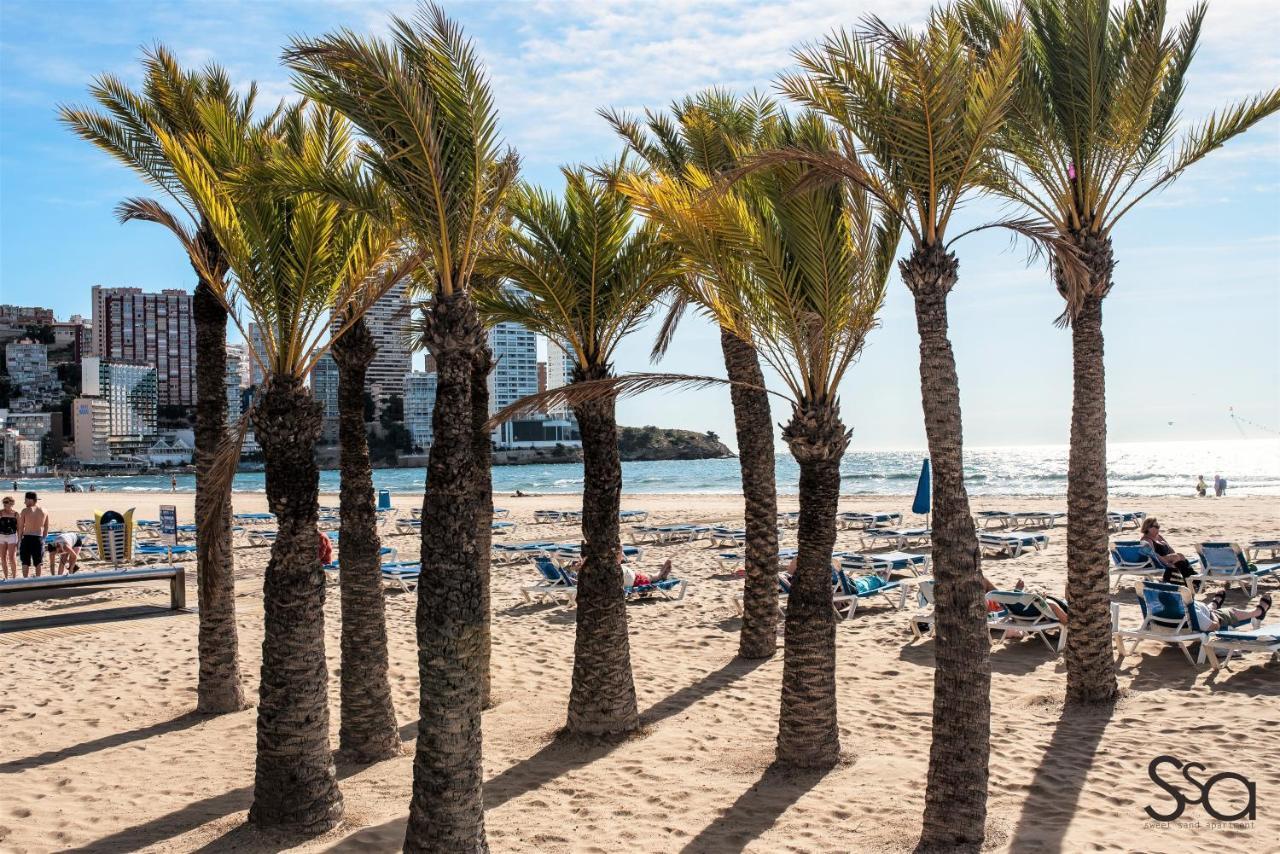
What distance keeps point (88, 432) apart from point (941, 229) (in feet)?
548

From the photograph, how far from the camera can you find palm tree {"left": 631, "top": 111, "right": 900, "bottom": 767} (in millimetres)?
6449

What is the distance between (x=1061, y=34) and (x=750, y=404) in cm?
434

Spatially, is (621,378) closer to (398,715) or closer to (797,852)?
(797,852)

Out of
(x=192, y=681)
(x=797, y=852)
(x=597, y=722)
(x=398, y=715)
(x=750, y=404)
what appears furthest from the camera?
(x=750, y=404)

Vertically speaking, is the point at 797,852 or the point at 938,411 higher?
the point at 938,411

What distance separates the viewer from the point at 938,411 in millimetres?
5348

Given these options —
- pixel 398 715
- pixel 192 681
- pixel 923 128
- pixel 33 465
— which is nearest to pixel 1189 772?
pixel 923 128

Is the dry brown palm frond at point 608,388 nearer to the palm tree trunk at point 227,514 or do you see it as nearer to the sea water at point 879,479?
the palm tree trunk at point 227,514

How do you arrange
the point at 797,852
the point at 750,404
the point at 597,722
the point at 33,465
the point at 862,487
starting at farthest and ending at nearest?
1. the point at 33,465
2. the point at 862,487
3. the point at 750,404
4. the point at 597,722
5. the point at 797,852

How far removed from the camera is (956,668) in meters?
5.20

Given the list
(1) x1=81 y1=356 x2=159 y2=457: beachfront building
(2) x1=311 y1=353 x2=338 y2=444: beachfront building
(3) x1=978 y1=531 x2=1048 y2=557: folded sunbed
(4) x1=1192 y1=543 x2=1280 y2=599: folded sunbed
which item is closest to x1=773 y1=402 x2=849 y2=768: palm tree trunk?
(4) x1=1192 y1=543 x2=1280 y2=599: folded sunbed

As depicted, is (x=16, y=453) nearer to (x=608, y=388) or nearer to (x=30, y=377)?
(x=30, y=377)

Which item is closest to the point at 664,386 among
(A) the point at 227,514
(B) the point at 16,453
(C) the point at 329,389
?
(A) the point at 227,514

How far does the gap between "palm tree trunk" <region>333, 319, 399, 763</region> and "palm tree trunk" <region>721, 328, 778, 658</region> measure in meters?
3.99
